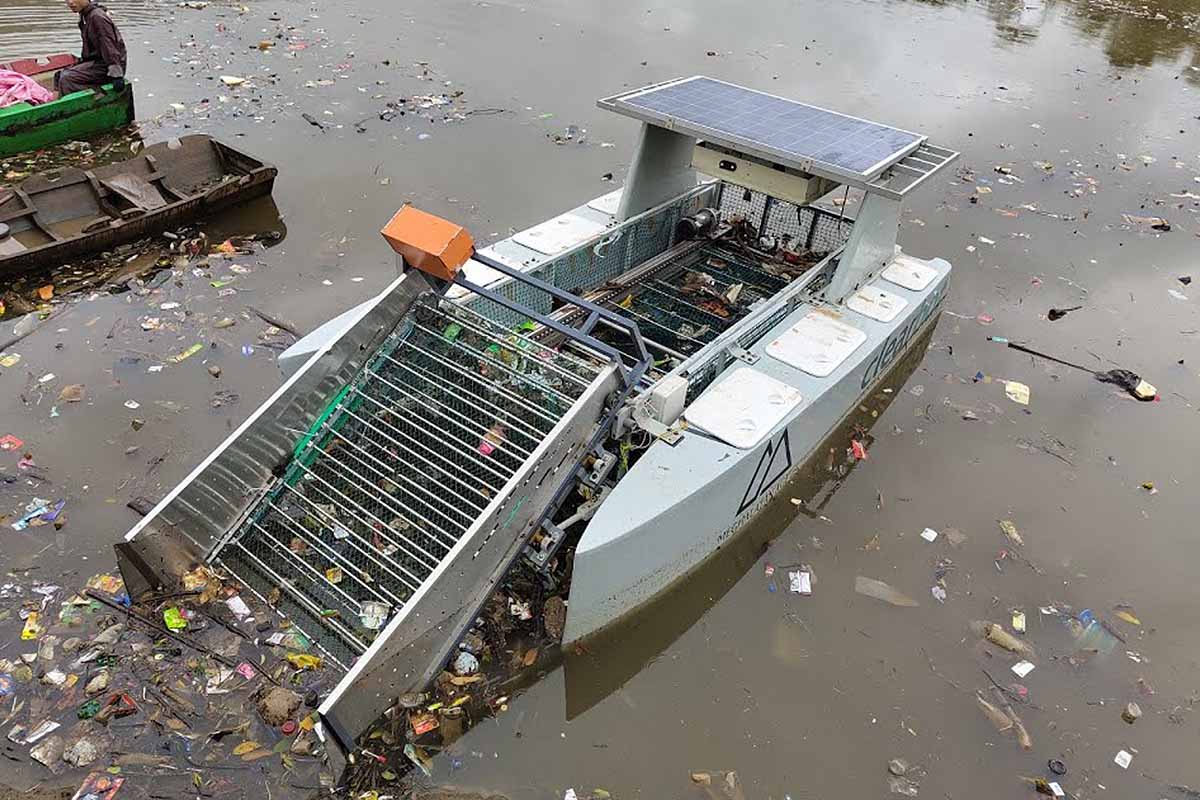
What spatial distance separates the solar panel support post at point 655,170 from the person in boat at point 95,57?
6310mm

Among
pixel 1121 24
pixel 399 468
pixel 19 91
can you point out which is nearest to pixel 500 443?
pixel 399 468

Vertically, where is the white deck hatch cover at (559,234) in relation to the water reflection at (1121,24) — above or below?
below

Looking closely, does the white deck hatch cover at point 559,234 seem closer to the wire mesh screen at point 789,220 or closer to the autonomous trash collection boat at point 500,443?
the autonomous trash collection boat at point 500,443

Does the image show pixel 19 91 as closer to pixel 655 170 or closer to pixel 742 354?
pixel 655 170

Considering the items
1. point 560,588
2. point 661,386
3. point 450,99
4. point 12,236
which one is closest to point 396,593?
point 560,588

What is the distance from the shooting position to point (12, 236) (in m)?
7.10

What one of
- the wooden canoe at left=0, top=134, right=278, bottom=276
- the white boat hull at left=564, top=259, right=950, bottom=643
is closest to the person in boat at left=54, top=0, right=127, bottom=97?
the wooden canoe at left=0, top=134, right=278, bottom=276

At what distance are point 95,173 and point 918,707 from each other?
827cm

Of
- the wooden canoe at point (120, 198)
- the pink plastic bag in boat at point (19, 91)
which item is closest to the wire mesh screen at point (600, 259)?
the wooden canoe at point (120, 198)

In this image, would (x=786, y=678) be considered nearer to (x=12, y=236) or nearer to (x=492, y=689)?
(x=492, y=689)

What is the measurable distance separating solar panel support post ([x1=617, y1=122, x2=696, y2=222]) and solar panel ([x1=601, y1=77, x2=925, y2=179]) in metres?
0.34

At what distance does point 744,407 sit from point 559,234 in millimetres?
2236

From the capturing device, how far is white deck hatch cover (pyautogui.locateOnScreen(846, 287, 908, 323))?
5906 millimetres

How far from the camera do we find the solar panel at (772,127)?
5371 millimetres
